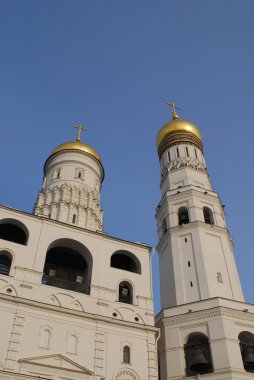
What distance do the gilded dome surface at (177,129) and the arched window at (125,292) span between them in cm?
1626

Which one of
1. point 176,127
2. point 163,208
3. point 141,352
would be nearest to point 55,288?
point 141,352

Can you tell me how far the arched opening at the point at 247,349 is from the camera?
20553mm

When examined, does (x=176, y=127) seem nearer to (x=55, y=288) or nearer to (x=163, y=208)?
(x=163, y=208)

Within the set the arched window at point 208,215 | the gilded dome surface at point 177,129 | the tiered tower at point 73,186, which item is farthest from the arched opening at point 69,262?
the gilded dome surface at point 177,129

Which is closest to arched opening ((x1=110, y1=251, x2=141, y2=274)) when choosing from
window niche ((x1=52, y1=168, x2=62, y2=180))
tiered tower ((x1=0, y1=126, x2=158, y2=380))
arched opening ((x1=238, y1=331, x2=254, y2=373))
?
tiered tower ((x1=0, y1=126, x2=158, y2=380))

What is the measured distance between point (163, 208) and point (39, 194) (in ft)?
27.2

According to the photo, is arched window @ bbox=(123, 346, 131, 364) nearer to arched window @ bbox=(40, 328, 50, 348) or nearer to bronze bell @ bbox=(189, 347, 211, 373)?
bronze bell @ bbox=(189, 347, 211, 373)

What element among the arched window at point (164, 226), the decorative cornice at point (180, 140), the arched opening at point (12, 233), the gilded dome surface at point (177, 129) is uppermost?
the gilded dome surface at point (177, 129)

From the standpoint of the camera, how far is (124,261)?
79.6 ft

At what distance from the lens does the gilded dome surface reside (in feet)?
115

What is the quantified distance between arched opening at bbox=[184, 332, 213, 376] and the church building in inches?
2.0

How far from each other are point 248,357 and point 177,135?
736 inches

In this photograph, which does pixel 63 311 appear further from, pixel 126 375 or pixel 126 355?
pixel 126 375

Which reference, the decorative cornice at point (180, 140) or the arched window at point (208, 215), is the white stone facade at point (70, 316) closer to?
the arched window at point (208, 215)
